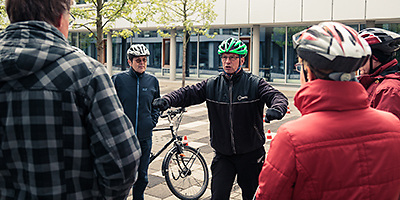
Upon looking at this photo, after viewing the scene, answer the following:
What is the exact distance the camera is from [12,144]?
1.87 metres

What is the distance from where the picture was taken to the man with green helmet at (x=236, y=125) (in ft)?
12.8

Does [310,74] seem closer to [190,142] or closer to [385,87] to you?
[385,87]

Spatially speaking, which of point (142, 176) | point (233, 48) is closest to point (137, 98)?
point (142, 176)

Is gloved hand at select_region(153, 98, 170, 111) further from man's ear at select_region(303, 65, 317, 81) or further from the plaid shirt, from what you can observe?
man's ear at select_region(303, 65, 317, 81)

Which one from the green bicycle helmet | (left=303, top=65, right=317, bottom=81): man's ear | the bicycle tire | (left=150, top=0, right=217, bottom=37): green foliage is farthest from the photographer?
(left=150, top=0, right=217, bottom=37): green foliage

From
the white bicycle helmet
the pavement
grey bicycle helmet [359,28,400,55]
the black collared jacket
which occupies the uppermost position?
grey bicycle helmet [359,28,400,55]

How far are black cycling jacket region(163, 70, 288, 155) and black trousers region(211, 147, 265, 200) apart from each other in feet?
0.26

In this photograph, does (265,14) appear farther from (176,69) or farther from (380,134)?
(380,134)

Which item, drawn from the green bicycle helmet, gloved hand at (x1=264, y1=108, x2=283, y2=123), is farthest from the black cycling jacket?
gloved hand at (x1=264, y1=108, x2=283, y2=123)

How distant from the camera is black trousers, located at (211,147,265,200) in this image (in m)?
3.90

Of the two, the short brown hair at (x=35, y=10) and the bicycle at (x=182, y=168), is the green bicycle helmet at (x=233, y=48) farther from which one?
the short brown hair at (x=35, y=10)

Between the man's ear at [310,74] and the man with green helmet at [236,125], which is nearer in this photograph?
the man's ear at [310,74]

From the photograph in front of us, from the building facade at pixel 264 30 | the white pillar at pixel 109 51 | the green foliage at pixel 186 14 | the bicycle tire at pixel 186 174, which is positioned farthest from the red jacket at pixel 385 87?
the white pillar at pixel 109 51

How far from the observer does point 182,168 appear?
567 cm
